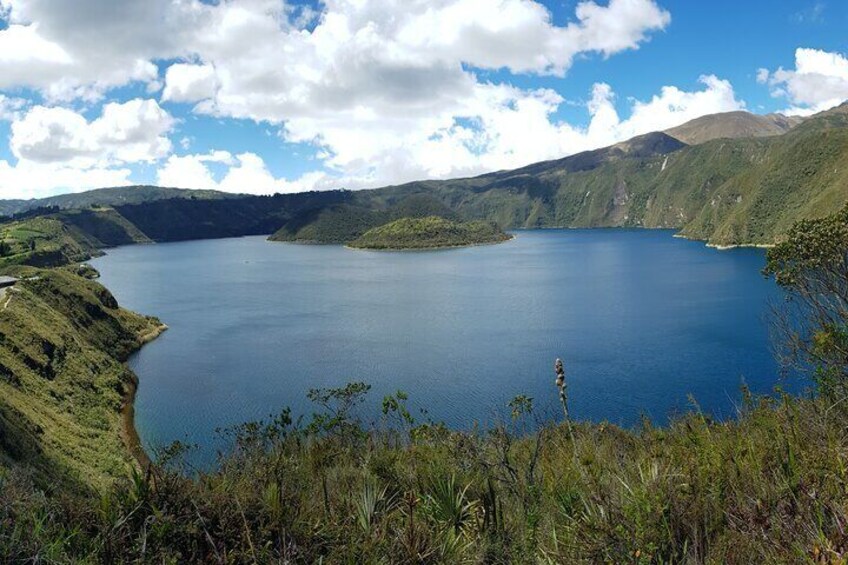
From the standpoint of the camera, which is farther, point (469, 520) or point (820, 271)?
point (820, 271)

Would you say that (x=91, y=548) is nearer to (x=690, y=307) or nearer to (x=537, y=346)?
(x=537, y=346)

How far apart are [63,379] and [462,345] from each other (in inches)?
1785

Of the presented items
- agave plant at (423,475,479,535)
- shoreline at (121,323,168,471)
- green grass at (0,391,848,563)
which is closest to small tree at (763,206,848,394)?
green grass at (0,391,848,563)

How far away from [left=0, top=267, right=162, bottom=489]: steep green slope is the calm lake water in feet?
11.6

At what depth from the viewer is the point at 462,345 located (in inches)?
3054

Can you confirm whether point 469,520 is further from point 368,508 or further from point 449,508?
point 368,508

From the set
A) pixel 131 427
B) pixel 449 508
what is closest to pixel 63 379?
pixel 131 427

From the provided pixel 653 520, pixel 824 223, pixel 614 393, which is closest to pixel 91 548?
pixel 653 520

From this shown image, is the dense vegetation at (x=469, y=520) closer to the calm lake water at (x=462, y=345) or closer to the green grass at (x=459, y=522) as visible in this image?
the green grass at (x=459, y=522)

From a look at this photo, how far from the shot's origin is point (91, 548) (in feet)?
19.8

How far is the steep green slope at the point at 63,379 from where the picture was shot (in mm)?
37875

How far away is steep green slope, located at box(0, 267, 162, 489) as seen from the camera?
37.9 meters

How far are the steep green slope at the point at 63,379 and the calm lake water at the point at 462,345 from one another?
11.6 ft

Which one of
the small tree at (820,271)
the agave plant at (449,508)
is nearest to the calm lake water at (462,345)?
the small tree at (820,271)
